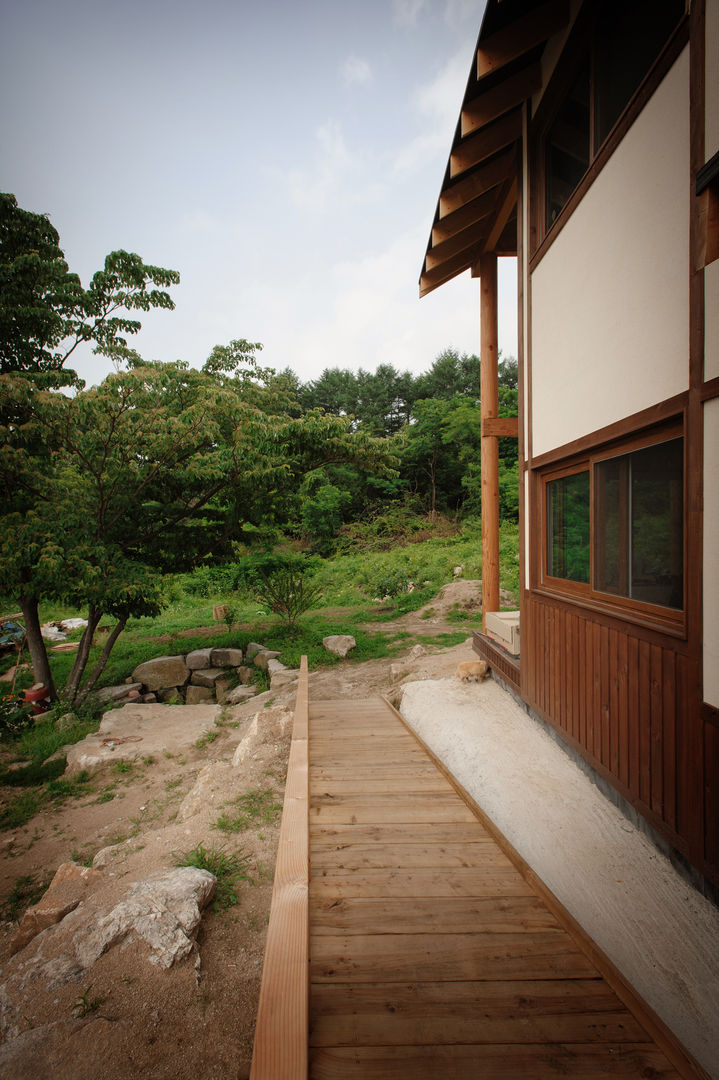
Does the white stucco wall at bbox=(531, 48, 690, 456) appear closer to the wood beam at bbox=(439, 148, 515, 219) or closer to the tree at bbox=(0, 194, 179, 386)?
the wood beam at bbox=(439, 148, 515, 219)

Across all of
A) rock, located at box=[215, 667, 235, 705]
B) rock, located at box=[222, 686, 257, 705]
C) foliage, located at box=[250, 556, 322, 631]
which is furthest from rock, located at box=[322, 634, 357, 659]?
rock, located at box=[215, 667, 235, 705]

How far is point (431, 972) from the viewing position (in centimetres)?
158

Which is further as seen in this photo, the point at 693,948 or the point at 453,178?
the point at 453,178

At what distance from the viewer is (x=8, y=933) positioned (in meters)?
2.87

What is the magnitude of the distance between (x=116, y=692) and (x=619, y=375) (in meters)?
8.63

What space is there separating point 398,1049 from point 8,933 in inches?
119

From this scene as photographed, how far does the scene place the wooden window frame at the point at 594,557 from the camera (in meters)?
2.22

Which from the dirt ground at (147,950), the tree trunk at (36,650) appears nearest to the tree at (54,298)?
the tree trunk at (36,650)

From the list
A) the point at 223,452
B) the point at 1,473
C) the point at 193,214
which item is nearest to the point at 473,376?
the point at 193,214

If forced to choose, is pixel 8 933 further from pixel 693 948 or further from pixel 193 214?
pixel 193 214

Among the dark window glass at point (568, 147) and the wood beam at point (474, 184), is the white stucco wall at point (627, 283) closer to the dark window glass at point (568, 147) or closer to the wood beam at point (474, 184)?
the dark window glass at point (568, 147)

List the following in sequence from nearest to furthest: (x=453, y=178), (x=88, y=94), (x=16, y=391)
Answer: (x=453, y=178)
(x=16, y=391)
(x=88, y=94)

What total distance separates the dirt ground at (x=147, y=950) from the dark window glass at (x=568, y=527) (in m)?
2.95

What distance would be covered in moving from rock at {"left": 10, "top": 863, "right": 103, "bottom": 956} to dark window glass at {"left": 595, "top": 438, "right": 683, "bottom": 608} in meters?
3.69
